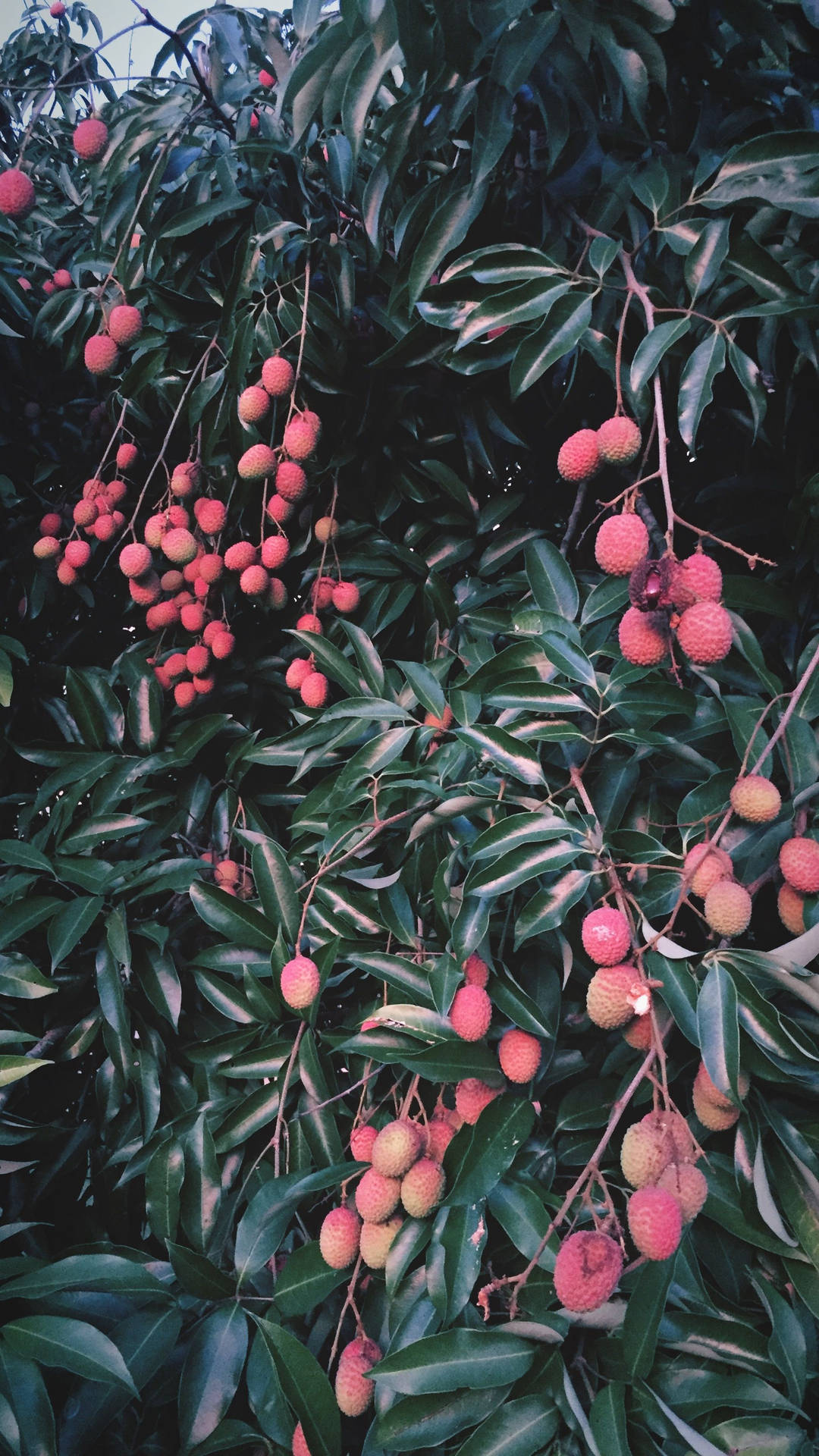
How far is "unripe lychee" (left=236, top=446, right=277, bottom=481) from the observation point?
1.12 metres

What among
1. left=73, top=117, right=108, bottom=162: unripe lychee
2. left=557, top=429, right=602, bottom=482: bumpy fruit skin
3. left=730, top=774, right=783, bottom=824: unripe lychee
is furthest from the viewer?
left=73, top=117, right=108, bottom=162: unripe lychee

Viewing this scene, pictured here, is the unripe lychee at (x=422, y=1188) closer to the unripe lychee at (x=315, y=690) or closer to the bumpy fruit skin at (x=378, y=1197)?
the bumpy fruit skin at (x=378, y=1197)

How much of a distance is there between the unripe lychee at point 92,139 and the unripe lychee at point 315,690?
2.33 feet

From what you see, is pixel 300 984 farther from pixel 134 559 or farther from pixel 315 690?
pixel 134 559

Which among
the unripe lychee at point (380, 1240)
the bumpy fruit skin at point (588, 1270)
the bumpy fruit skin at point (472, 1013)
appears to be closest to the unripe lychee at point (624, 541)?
the bumpy fruit skin at point (472, 1013)

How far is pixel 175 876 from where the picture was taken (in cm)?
109

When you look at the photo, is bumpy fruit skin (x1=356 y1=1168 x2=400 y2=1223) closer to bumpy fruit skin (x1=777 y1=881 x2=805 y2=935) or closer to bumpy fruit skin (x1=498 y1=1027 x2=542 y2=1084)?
bumpy fruit skin (x1=498 y1=1027 x2=542 y2=1084)

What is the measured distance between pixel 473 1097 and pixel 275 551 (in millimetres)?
706

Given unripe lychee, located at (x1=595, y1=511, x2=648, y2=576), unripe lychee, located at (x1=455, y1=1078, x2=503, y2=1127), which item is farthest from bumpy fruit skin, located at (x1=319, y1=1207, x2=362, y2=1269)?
unripe lychee, located at (x1=595, y1=511, x2=648, y2=576)

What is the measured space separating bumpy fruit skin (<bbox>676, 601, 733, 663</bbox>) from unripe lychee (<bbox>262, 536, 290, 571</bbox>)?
64 cm

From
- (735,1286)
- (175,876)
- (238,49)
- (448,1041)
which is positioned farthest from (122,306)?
(735,1286)

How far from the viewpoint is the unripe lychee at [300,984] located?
85 centimetres

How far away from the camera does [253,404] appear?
109 cm

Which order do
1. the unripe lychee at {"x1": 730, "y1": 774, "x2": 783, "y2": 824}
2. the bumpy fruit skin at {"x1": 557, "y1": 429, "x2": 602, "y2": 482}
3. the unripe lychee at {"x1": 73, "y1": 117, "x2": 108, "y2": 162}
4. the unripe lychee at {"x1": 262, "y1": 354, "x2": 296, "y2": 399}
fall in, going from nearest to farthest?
the unripe lychee at {"x1": 730, "y1": 774, "x2": 783, "y2": 824} < the bumpy fruit skin at {"x1": 557, "y1": 429, "x2": 602, "y2": 482} < the unripe lychee at {"x1": 262, "y1": 354, "x2": 296, "y2": 399} < the unripe lychee at {"x1": 73, "y1": 117, "x2": 108, "y2": 162}
